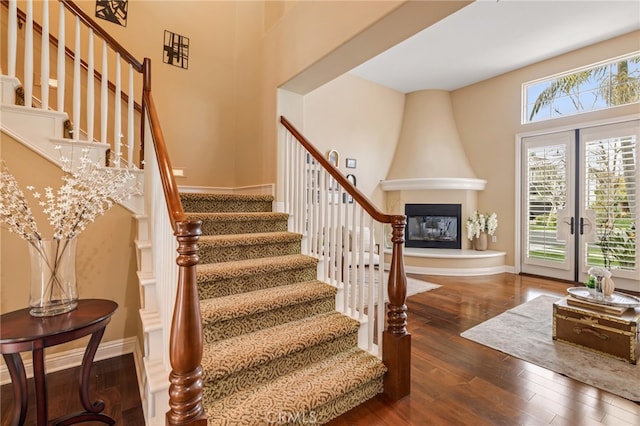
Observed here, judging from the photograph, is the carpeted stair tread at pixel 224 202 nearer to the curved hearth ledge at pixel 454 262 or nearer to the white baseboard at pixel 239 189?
the white baseboard at pixel 239 189

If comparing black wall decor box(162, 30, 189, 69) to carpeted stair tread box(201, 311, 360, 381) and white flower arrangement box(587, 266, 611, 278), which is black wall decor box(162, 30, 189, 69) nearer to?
carpeted stair tread box(201, 311, 360, 381)

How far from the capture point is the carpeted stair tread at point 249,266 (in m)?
1.96

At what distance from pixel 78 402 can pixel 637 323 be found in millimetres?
3992

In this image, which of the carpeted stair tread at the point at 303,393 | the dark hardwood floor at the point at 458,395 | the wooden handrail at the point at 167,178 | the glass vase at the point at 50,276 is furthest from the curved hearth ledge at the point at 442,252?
the glass vase at the point at 50,276

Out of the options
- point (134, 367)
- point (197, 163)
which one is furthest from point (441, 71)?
point (134, 367)

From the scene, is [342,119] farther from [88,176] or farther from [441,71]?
[88,176]

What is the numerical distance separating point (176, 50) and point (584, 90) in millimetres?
5950

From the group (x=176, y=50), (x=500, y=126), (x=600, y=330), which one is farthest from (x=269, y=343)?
(x=500, y=126)

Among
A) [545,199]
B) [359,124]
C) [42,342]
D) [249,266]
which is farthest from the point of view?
[359,124]

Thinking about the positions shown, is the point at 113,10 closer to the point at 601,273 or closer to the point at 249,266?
the point at 249,266

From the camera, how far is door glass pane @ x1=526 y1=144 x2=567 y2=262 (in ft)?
15.2

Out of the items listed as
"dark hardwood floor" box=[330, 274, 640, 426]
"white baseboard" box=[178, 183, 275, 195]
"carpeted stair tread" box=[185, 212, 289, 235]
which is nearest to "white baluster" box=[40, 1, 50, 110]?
"carpeted stair tread" box=[185, 212, 289, 235]

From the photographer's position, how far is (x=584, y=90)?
4488mm

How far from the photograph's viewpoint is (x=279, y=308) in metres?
1.99
